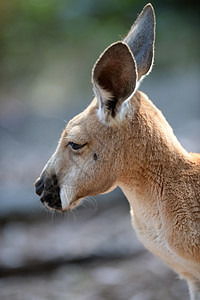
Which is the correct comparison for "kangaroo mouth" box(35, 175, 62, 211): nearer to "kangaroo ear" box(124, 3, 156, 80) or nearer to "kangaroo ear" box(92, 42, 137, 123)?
"kangaroo ear" box(92, 42, 137, 123)

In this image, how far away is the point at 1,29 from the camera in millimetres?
14539

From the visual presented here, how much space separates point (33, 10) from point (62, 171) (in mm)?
12239

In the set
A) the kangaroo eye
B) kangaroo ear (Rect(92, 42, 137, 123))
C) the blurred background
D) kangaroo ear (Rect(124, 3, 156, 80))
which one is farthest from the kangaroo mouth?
kangaroo ear (Rect(124, 3, 156, 80))

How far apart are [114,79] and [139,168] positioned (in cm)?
70

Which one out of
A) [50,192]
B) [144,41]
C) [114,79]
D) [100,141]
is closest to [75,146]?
[100,141]

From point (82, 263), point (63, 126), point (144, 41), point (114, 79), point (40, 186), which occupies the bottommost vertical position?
point (82, 263)

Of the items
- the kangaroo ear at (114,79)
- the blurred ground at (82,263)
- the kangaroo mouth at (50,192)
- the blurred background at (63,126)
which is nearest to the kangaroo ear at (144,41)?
the kangaroo ear at (114,79)

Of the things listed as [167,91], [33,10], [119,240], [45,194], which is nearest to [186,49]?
[167,91]

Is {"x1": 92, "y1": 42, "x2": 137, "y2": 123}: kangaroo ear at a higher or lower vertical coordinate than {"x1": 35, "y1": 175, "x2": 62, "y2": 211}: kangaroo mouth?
higher

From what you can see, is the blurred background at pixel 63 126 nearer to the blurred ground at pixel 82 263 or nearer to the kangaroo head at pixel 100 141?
the blurred ground at pixel 82 263

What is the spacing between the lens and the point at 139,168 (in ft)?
10.9

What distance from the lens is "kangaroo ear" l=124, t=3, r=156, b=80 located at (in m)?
3.44

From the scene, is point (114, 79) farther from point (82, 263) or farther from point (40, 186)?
point (82, 263)

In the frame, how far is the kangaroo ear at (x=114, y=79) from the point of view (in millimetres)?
2838
